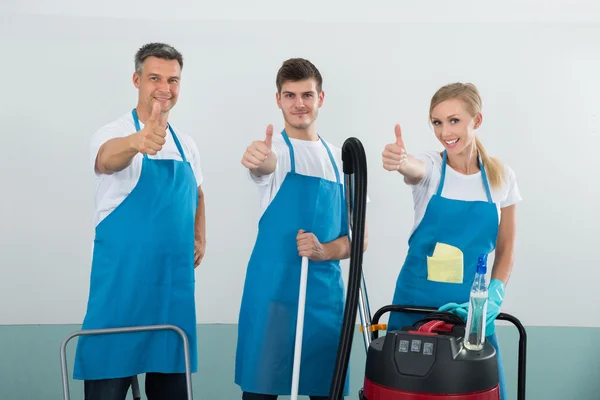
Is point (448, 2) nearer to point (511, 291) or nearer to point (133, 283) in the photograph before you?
point (511, 291)

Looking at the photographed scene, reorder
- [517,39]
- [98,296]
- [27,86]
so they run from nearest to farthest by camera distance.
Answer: [98,296] → [27,86] → [517,39]

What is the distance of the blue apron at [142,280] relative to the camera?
7.82ft

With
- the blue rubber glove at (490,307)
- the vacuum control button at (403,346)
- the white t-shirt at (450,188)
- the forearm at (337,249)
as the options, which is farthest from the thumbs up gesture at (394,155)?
the vacuum control button at (403,346)

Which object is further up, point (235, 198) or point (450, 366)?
point (235, 198)

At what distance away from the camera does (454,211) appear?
2520 millimetres

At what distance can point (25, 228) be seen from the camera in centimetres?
329

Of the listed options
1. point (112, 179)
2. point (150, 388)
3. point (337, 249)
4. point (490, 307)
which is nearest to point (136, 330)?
point (150, 388)

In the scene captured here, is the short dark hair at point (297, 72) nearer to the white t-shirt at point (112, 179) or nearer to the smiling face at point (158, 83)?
the smiling face at point (158, 83)

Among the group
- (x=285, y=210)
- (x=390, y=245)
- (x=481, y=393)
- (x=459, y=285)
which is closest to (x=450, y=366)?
(x=481, y=393)

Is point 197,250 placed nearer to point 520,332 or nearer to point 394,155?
→ point 394,155

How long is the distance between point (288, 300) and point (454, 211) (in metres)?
0.60

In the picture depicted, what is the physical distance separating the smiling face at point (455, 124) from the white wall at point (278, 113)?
32.8 inches

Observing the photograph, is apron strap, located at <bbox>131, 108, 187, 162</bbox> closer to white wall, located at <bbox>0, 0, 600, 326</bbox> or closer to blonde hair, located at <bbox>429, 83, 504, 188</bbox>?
white wall, located at <bbox>0, 0, 600, 326</bbox>

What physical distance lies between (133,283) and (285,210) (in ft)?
1.73
